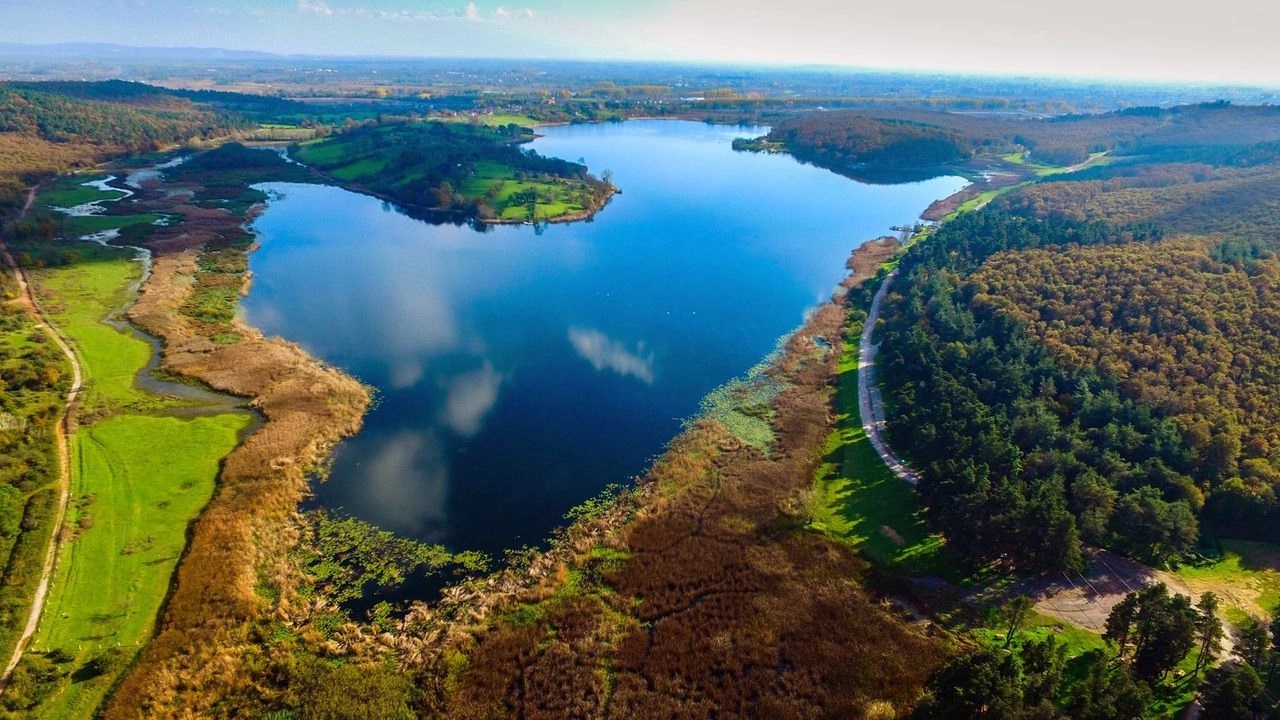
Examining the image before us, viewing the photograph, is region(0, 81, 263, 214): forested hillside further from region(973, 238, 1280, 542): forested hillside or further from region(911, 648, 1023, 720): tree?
region(973, 238, 1280, 542): forested hillside

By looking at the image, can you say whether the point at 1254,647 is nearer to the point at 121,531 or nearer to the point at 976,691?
the point at 976,691

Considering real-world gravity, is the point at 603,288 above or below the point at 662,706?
above

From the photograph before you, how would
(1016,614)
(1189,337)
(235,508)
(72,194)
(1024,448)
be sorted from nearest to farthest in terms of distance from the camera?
(1016,614) < (235,508) < (1024,448) < (1189,337) < (72,194)

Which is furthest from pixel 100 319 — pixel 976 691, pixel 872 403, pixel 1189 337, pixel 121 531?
pixel 1189 337

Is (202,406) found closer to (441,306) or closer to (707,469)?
(441,306)

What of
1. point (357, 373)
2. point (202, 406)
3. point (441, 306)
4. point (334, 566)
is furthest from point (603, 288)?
point (334, 566)

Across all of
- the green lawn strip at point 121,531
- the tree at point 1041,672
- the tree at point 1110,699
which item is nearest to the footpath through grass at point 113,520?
the green lawn strip at point 121,531
